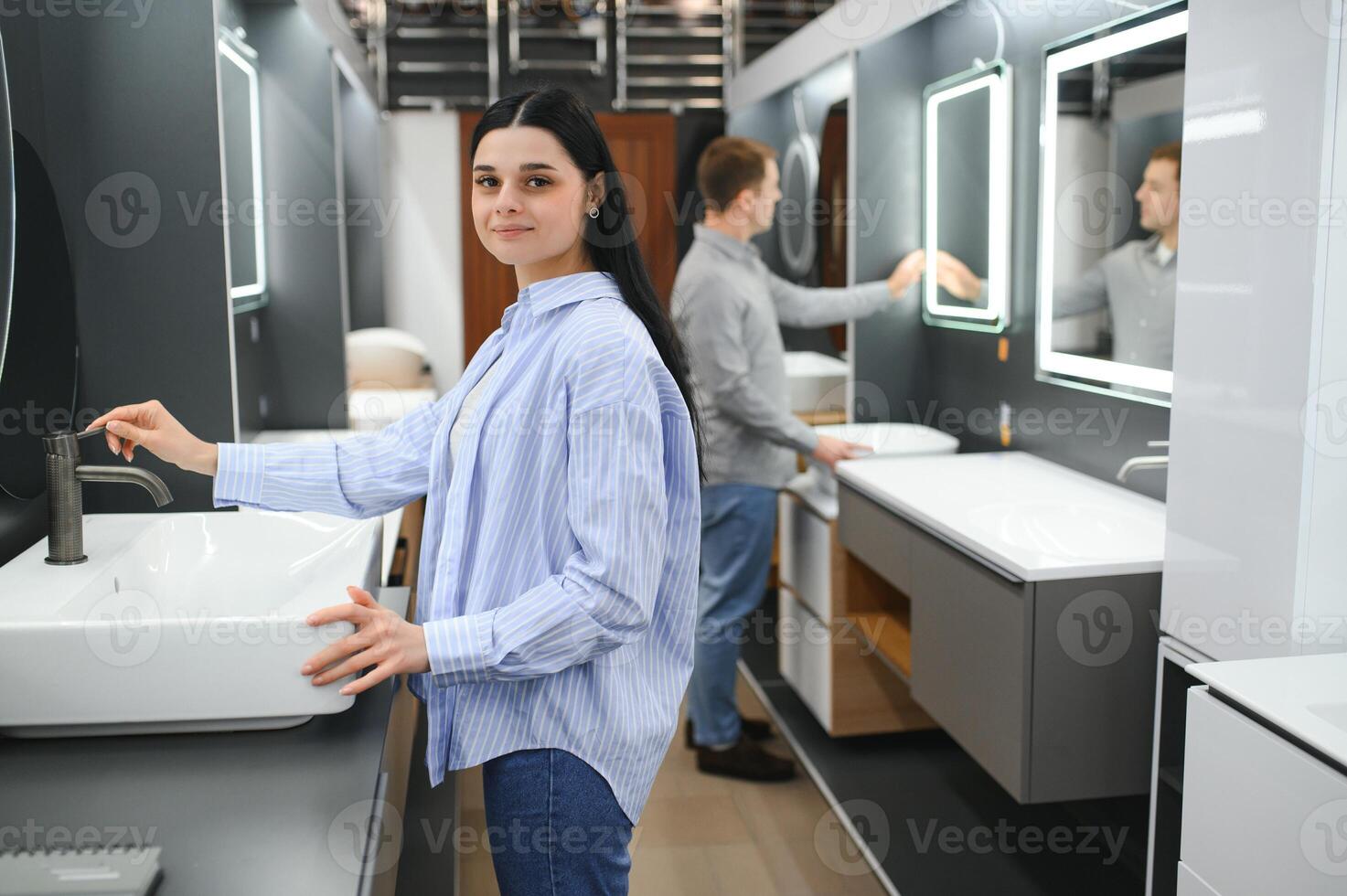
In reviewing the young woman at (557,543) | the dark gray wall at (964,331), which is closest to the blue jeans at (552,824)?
the young woman at (557,543)

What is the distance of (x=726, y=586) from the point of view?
3.46 m

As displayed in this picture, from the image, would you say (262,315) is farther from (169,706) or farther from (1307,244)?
(1307,244)

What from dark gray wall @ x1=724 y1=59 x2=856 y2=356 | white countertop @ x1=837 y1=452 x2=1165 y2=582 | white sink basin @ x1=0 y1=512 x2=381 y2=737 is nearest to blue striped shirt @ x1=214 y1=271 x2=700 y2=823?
white sink basin @ x1=0 y1=512 x2=381 y2=737

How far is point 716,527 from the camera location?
3.45 m

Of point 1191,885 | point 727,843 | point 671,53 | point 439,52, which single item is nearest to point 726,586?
point 727,843

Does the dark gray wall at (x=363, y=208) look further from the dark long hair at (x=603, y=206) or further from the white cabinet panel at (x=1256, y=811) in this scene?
the white cabinet panel at (x=1256, y=811)

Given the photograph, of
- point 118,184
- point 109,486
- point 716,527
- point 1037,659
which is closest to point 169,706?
point 109,486

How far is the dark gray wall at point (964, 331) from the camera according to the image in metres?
2.89

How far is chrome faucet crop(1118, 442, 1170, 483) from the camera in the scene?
2.59m

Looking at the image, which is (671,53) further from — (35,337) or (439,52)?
(35,337)

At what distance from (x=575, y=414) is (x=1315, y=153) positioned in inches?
42.2

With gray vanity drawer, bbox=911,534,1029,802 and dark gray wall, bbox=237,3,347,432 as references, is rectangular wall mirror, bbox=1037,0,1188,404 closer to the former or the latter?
gray vanity drawer, bbox=911,534,1029,802

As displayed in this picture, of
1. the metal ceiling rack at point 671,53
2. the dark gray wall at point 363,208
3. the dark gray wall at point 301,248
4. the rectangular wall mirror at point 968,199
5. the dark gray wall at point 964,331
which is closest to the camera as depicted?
the dark gray wall at point 964,331

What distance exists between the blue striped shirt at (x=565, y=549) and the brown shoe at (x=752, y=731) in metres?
2.24
